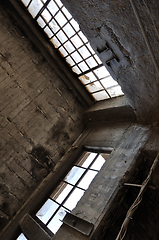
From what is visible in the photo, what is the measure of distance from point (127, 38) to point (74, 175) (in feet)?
13.0

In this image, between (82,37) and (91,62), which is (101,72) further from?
(82,37)

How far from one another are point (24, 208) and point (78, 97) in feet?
13.5

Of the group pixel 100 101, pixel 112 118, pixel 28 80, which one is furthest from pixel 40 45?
pixel 112 118

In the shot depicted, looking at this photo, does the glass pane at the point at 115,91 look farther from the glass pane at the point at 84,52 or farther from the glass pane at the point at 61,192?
the glass pane at the point at 61,192

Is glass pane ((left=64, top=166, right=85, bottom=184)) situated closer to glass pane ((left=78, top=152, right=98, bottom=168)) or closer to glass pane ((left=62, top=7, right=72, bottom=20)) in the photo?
glass pane ((left=78, top=152, right=98, bottom=168))

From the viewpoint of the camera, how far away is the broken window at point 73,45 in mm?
4707

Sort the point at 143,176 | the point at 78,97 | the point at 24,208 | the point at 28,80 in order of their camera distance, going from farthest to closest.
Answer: the point at 78,97
the point at 28,80
the point at 24,208
the point at 143,176

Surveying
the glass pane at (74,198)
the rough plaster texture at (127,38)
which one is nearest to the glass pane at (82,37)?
the rough plaster texture at (127,38)

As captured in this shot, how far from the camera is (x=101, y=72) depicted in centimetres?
493

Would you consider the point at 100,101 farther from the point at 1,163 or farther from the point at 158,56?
the point at 1,163

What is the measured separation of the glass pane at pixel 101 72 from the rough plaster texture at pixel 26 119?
1501 millimetres

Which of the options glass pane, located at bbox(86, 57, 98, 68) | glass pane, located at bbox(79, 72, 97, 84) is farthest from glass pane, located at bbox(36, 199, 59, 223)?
glass pane, located at bbox(86, 57, 98, 68)

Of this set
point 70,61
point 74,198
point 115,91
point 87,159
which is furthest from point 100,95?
point 74,198

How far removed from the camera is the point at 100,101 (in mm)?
5773
